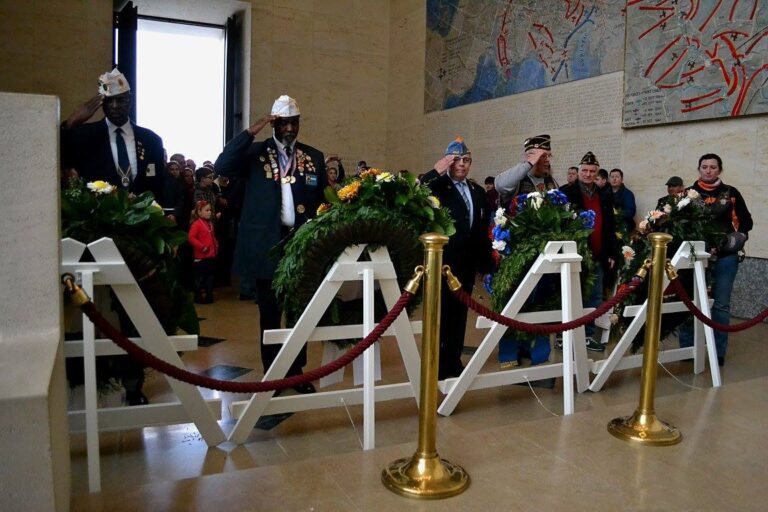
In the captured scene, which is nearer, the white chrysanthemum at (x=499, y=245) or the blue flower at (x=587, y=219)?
the white chrysanthemum at (x=499, y=245)

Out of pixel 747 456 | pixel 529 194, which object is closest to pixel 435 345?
pixel 747 456

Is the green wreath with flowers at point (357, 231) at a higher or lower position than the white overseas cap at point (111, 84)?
lower

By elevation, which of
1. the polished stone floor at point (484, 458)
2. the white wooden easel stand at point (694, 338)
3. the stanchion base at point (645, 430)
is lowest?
the polished stone floor at point (484, 458)

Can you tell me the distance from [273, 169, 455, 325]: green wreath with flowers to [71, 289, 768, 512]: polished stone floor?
765 mm

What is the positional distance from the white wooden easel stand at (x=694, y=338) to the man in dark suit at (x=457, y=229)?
1.02m

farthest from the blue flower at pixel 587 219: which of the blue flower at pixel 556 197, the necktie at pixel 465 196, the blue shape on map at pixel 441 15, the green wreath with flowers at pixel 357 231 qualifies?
the blue shape on map at pixel 441 15

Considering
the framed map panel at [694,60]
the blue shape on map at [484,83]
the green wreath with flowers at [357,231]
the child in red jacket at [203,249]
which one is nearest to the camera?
the green wreath with flowers at [357,231]

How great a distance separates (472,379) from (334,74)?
12.3m

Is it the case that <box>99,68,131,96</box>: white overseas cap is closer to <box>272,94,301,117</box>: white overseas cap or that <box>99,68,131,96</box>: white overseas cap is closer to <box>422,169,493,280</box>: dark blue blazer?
<box>272,94,301,117</box>: white overseas cap

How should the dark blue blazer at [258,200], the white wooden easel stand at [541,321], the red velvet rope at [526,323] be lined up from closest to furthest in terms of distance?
the red velvet rope at [526,323]
the white wooden easel stand at [541,321]
the dark blue blazer at [258,200]

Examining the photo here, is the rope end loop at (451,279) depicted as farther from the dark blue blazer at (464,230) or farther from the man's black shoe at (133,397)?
the man's black shoe at (133,397)

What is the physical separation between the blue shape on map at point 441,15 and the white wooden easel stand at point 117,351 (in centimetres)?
1208

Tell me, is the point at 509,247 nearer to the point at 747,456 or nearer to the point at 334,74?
the point at 747,456

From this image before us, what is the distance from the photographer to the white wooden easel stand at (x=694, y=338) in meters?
4.67
